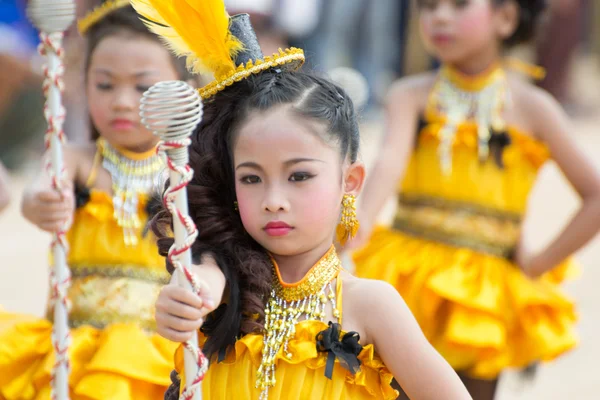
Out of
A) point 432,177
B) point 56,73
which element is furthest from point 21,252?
point 56,73

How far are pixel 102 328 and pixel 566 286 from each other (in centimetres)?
483

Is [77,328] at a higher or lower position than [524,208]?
lower

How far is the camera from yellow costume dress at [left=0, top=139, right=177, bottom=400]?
9.12 ft

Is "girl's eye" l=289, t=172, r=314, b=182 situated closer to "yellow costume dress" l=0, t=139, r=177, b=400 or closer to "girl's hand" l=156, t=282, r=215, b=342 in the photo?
"girl's hand" l=156, t=282, r=215, b=342

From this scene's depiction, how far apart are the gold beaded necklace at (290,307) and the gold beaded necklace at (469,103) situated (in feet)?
4.98

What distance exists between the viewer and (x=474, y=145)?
3.65 metres

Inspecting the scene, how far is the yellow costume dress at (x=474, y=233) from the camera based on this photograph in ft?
11.8

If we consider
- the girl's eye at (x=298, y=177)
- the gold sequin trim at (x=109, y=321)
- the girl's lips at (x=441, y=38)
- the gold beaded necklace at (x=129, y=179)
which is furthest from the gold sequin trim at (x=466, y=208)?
the girl's eye at (x=298, y=177)

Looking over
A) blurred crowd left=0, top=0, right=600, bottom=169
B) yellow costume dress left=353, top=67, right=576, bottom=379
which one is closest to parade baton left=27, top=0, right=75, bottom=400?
yellow costume dress left=353, top=67, right=576, bottom=379

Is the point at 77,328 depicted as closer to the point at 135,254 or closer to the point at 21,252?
the point at 135,254

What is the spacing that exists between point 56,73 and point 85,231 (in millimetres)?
888

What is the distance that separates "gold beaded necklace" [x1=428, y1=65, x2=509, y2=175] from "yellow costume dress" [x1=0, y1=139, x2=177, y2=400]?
1212 millimetres

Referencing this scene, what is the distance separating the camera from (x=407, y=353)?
2.10 meters

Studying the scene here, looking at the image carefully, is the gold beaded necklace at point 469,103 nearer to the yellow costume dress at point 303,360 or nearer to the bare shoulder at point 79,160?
the bare shoulder at point 79,160
